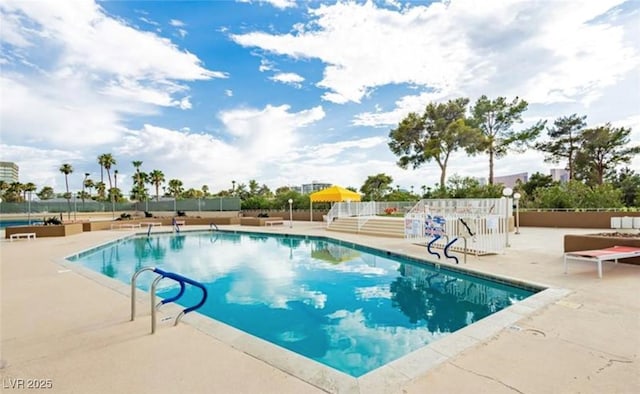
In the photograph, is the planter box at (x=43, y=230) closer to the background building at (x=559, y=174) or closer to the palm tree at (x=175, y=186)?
the palm tree at (x=175, y=186)

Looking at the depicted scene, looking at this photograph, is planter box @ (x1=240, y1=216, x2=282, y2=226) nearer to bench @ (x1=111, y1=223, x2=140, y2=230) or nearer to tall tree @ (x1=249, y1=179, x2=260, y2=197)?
bench @ (x1=111, y1=223, x2=140, y2=230)

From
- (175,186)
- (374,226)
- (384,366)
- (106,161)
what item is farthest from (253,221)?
(106,161)

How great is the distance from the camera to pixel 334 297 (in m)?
5.89

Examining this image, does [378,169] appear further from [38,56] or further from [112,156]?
[112,156]

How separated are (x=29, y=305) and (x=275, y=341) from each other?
11.9 feet

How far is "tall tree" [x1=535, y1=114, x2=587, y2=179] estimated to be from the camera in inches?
989

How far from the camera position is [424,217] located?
10.2m

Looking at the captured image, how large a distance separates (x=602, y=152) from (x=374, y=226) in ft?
72.6

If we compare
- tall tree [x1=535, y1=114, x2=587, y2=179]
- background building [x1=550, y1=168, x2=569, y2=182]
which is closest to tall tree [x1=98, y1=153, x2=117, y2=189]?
tall tree [x1=535, y1=114, x2=587, y2=179]

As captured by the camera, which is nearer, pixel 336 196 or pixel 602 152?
pixel 336 196

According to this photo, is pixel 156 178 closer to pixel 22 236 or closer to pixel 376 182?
pixel 22 236

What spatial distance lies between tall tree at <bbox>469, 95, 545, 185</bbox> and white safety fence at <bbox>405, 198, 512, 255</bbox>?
14042 mm

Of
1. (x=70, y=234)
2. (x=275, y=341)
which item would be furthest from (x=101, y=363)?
(x=70, y=234)

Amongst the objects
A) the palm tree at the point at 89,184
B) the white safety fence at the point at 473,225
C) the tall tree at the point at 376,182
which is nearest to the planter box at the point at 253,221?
the white safety fence at the point at 473,225
